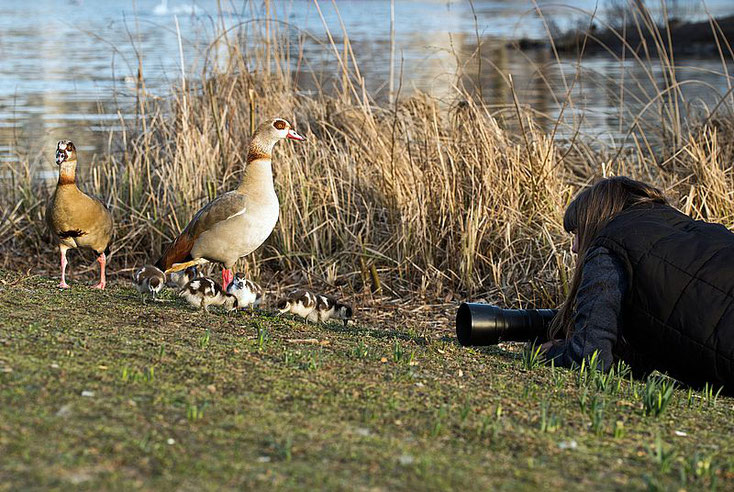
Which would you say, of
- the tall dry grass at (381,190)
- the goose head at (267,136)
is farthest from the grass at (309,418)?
the tall dry grass at (381,190)

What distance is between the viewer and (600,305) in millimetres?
4363

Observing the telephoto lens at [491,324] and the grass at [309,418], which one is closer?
the grass at [309,418]

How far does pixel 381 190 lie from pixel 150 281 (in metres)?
2.72

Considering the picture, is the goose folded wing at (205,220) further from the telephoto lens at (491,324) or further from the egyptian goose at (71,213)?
the telephoto lens at (491,324)

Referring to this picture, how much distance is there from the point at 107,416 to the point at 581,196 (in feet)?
8.51

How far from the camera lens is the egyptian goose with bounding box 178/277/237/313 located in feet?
18.2

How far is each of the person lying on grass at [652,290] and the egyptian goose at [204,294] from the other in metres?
1.94

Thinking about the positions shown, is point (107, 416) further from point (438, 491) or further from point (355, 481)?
point (438, 491)

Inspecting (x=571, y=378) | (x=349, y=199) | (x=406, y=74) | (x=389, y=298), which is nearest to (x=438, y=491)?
(x=571, y=378)

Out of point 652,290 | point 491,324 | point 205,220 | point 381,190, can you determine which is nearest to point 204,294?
point 205,220

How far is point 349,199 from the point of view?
26.8 feet

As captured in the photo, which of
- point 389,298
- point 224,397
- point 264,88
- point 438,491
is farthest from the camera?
point 264,88

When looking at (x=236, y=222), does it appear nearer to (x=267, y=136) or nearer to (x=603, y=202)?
(x=267, y=136)

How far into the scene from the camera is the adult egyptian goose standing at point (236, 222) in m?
6.21
